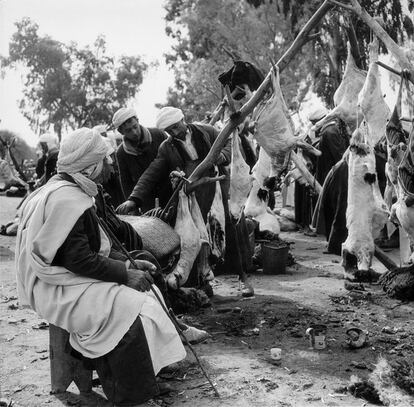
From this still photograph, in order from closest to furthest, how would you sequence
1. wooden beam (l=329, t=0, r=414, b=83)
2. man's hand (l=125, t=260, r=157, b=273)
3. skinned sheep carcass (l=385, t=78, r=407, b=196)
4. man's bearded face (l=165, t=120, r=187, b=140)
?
man's hand (l=125, t=260, r=157, b=273) → wooden beam (l=329, t=0, r=414, b=83) → skinned sheep carcass (l=385, t=78, r=407, b=196) → man's bearded face (l=165, t=120, r=187, b=140)

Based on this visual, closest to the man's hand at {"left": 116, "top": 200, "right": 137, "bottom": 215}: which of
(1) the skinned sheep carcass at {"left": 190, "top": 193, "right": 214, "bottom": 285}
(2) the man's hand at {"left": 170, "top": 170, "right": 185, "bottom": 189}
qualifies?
(2) the man's hand at {"left": 170, "top": 170, "right": 185, "bottom": 189}

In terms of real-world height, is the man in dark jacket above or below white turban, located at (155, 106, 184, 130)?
below

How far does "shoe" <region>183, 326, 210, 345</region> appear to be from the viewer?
15.3 ft

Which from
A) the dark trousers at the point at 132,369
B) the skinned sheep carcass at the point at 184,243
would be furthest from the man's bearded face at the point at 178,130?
the dark trousers at the point at 132,369

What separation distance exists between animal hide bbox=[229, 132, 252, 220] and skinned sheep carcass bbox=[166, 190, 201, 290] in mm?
559

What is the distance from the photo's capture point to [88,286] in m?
3.54

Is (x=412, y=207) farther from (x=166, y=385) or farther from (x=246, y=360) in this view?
(x=166, y=385)

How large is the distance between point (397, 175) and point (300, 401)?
2.59 meters

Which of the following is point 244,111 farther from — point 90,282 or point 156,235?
point 90,282

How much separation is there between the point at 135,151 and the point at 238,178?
1338mm

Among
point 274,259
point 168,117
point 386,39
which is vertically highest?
point 386,39

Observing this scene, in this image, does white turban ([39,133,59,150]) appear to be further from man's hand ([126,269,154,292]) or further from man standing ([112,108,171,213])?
man's hand ([126,269,154,292])

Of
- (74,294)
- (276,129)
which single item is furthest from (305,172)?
(74,294)

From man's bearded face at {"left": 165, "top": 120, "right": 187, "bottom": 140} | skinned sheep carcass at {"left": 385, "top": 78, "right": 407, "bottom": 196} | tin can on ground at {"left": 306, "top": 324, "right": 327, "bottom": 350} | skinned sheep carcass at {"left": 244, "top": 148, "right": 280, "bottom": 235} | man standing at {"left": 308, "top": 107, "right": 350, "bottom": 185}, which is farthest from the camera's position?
man standing at {"left": 308, "top": 107, "right": 350, "bottom": 185}
